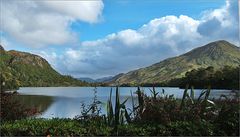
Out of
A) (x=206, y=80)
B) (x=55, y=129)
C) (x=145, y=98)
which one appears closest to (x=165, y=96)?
(x=145, y=98)

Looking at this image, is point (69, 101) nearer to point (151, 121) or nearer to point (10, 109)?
point (10, 109)

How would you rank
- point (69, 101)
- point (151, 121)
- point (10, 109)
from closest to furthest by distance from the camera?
point (151, 121) < point (10, 109) < point (69, 101)

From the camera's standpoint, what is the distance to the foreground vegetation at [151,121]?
6.91m

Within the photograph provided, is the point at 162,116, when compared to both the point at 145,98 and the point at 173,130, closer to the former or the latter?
the point at 173,130

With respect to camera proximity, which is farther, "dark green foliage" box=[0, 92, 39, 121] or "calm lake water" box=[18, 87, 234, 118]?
"calm lake water" box=[18, 87, 234, 118]

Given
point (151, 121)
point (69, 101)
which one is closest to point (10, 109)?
point (151, 121)

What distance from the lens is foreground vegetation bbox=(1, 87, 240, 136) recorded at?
6914mm

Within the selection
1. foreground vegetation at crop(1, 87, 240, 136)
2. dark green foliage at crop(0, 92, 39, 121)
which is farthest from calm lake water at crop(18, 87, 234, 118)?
dark green foliage at crop(0, 92, 39, 121)

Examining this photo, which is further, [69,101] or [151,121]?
[69,101]

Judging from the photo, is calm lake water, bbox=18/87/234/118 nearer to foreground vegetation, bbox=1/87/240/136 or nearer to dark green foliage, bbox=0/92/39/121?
foreground vegetation, bbox=1/87/240/136

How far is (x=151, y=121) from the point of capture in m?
7.36

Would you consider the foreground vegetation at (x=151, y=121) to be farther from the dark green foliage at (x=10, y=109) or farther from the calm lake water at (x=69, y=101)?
the calm lake water at (x=69, y=101)

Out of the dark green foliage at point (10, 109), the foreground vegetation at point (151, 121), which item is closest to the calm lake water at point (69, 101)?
the foreground vegetation at point (151, 121)

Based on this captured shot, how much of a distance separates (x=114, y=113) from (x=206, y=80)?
60.5 m
